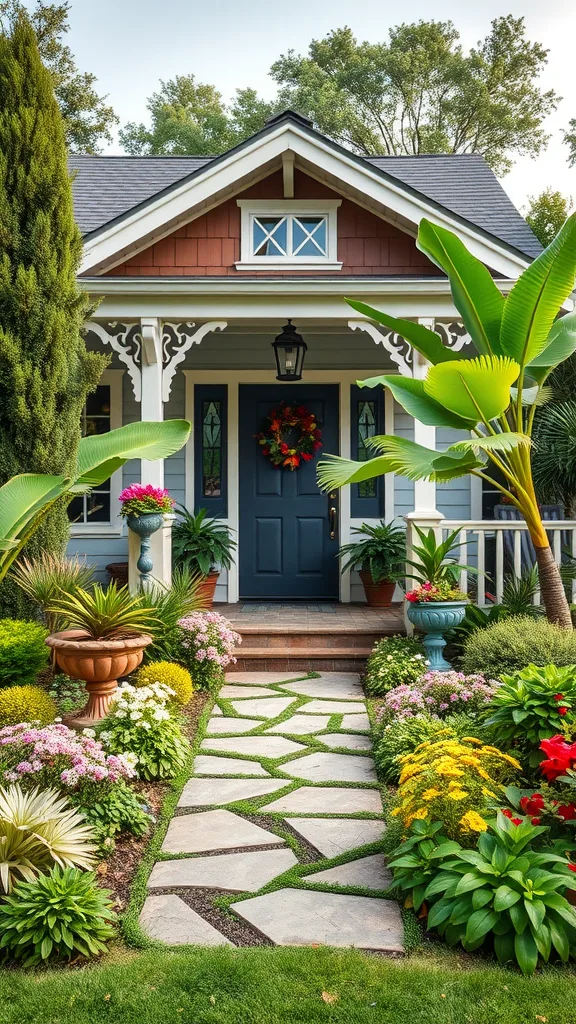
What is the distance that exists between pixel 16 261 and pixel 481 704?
15.0ft

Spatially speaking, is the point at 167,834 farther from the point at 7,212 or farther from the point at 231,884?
the point at 7,212

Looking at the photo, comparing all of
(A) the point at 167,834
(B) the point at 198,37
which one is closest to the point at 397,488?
(A) the point at 167,834

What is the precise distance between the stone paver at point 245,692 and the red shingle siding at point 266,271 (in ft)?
12.8

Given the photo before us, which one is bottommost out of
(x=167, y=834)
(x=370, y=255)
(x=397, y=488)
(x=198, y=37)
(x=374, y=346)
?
(x=167, y=834)

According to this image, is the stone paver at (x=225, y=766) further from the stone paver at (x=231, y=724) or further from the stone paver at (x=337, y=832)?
the stone paver at (x=337, y=832)

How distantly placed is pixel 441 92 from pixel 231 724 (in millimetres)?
22354

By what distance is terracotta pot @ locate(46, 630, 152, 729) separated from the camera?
15.0 ft

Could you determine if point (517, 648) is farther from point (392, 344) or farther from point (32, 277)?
point (32, 277)

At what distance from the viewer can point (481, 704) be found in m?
4.47

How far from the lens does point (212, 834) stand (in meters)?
3.56

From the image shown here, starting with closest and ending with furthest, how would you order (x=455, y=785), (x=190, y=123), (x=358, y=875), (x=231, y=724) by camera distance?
(x=455, y=785)
(x=358, y=875)
(x=231, y=724)
(x=190, y=123)

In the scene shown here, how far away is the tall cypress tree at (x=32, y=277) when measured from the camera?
5750 millimetres

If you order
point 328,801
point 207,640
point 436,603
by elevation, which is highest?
point 436,603

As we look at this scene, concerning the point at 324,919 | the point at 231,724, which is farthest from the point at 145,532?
the point at 324,919
